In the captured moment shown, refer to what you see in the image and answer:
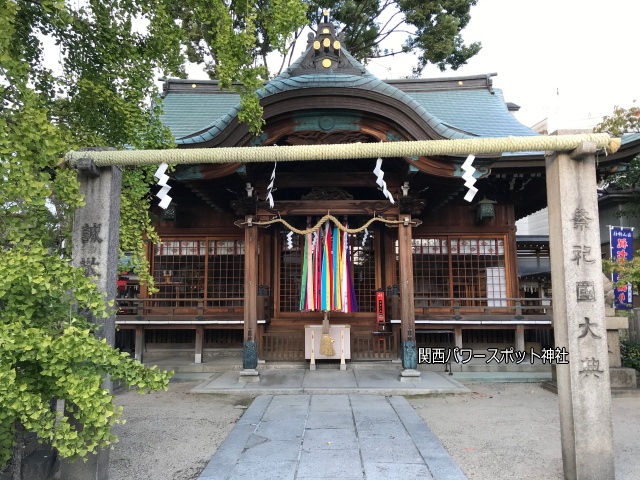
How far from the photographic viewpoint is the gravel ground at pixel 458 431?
4.32 metres

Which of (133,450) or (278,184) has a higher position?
(278,184)

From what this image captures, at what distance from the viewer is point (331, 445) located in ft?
16.0

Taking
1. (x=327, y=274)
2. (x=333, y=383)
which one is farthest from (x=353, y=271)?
(x=333, y=383)

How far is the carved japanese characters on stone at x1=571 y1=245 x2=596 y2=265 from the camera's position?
3.85 meters

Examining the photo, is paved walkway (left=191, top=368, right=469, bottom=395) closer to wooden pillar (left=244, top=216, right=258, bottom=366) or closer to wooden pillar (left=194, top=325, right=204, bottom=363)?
wooden pillar (left=244, top=216, right=258, bottom=366)

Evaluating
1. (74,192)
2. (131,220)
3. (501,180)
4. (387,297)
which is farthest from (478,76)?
(74,192)

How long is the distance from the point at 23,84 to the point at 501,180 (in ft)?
30.9

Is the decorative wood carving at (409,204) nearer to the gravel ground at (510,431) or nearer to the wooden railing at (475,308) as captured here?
the wooden railing at (475,308)

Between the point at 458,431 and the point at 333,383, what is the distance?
2.76 m

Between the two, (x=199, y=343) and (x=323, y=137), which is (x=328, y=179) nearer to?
(x=323, y=137)

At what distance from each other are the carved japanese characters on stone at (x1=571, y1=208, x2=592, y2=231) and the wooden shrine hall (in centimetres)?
400

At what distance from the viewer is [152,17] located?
197 inches

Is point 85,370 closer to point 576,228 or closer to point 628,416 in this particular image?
point 576,228

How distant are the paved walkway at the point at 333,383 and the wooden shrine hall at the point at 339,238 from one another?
74 cm
